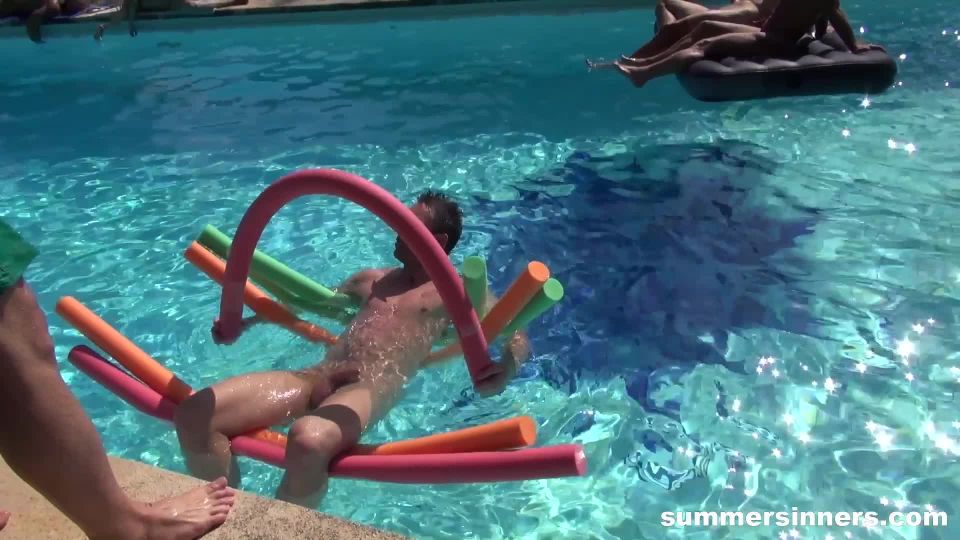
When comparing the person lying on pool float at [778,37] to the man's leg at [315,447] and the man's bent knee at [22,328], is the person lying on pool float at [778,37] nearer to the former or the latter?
the man's leg at [315,447]

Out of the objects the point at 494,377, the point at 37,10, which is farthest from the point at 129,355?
the point at 37,10

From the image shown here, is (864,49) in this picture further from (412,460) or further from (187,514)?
(187,514)

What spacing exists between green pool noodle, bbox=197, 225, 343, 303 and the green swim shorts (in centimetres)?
177

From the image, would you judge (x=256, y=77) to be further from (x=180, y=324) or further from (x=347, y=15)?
(x=180, y=324)

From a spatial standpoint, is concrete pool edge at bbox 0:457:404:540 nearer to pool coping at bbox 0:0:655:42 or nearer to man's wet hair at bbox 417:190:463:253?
man's wet hair at bbox 417:190:463:253

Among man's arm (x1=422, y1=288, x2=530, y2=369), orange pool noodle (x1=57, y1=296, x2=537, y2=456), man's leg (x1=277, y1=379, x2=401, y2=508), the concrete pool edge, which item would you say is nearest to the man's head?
man's arm (x1=422, y1=288, x2=530, y2=369)

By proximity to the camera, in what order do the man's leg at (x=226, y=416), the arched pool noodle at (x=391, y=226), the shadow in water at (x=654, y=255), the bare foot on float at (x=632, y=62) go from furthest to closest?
the bare foot on float at (x=632, y=62) → the shadow in water at (x=654, y=255) → the man's leg at (x=226, y=416) → the arched pool noodle at (x=391, y=226)

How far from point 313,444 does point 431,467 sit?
0.40 metres

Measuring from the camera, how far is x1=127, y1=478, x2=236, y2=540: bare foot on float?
190 centimetres

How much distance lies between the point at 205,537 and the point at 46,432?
53 cm

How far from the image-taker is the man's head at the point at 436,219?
11.0 ft

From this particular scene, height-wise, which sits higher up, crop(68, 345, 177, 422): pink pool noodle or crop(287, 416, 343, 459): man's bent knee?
crop(68, 345, 177, 422): pink pool noodle

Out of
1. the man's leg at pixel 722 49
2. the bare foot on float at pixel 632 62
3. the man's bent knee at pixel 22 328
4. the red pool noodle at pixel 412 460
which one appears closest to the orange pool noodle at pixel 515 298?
the red pool noodle at pixel 412 460

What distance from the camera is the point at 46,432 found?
161 cm
